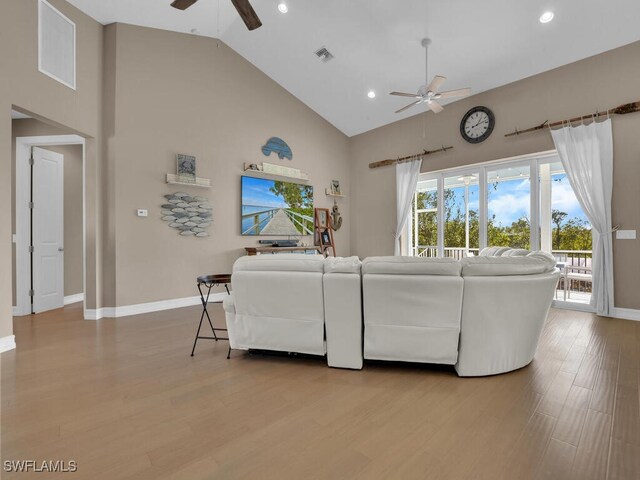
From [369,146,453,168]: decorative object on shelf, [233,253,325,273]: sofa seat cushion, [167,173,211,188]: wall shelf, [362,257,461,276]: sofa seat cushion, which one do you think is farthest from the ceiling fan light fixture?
[167,173,211,188]: wall shelf

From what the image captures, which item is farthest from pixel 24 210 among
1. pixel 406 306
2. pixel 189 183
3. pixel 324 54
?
pixel 406 306

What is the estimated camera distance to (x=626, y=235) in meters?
4.13

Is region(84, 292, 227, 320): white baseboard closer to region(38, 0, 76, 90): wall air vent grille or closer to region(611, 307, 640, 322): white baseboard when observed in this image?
region(38, 0, 76, 90): wall air vent grille

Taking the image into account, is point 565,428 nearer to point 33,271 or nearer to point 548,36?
point 548,36

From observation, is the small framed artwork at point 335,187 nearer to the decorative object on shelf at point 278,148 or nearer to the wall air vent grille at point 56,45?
the decorative object on shelf at point 278,148

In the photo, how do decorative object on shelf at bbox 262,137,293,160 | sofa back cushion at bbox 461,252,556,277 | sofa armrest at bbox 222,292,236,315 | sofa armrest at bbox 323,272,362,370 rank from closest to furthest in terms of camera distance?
sofa back cushion at bbox 461,252,556,277
sofa armrest at bbox 323,272,362,370
sofa armrest at bbox 222,292,236,315
decorative object on shelf at bbox 262,137,293,160

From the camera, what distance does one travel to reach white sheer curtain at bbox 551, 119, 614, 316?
4.20m

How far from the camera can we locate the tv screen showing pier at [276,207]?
571cm

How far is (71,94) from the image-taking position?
3809 mm

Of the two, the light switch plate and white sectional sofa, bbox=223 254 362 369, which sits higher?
the light switch plate

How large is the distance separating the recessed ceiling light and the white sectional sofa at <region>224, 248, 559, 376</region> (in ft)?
10.7

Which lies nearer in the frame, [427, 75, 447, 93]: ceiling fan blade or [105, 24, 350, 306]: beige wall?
[427, 75, 447, 93]: ceiling fan blade

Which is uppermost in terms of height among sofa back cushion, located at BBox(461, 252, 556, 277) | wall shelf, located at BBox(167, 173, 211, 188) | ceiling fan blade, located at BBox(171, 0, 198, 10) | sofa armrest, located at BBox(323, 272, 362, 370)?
ceiling fan blade, located at BBox(171, 0, 198, 10)

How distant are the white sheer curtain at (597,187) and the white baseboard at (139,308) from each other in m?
5.08
